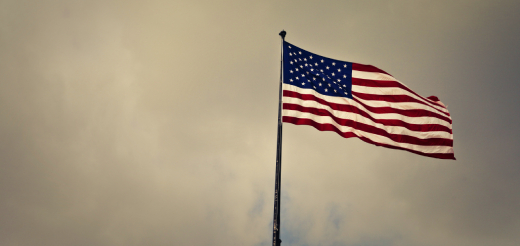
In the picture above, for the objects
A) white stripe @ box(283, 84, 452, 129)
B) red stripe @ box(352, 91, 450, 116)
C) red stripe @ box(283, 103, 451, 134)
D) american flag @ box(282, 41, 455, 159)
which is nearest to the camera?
american flag @ box(282, 41, 455, 159)

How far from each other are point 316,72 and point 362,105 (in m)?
3.52

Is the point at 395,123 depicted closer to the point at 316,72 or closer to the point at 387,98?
the point at 387,98

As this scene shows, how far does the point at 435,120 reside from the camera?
23812 millimetres

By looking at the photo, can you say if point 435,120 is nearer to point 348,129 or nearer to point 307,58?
point 348,129

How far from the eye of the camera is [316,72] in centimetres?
2205

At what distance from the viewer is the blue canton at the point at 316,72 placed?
2089cm

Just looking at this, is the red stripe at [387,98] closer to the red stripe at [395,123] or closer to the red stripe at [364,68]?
the red stripe at [395,123]

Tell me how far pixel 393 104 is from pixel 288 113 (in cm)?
789

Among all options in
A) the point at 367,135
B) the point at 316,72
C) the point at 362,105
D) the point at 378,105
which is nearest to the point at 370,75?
the point at 378,105

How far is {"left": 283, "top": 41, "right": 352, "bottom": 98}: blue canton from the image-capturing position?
822 inches

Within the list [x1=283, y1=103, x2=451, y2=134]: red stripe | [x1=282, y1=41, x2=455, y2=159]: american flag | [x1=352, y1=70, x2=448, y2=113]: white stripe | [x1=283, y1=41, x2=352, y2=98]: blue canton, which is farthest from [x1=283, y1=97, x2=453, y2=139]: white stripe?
[x1=352, y1=70, x2=448, y2=113]: white stripe

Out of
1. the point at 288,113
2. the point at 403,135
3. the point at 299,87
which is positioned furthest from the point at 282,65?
the point at 403,135

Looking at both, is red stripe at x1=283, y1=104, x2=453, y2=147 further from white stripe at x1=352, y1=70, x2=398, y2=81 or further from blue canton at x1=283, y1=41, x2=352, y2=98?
white stripe at x1=352, y1=70, x2=398, y2=81

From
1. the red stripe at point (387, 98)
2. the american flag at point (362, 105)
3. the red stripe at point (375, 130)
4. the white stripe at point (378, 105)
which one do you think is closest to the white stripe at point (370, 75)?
the american flag at point (362, 105)
